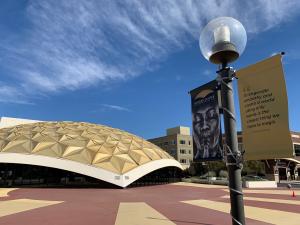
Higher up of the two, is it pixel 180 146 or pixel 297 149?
pixel 180 146

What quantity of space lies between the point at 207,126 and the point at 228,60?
1536 mm

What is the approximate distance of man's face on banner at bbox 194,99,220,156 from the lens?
584 centimetres

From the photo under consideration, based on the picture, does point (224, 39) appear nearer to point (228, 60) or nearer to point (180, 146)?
point (228, 60)

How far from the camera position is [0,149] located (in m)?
34.8

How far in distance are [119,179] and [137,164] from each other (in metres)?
3.27

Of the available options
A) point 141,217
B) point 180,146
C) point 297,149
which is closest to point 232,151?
point 141,217

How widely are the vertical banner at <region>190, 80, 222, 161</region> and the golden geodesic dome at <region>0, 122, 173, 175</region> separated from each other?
89.6ft

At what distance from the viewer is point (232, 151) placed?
14.9 ft

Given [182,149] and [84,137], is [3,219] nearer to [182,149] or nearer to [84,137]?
[84,137]

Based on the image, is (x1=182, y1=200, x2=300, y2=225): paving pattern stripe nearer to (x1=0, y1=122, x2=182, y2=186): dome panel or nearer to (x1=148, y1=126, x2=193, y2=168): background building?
(x1=0, y1=122, x2=182, y2=186): dome panel

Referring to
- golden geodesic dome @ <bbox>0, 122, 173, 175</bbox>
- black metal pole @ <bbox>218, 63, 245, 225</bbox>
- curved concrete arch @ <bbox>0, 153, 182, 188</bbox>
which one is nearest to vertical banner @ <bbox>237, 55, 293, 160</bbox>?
black metal pole @ <bbox>218, 63, 245, 225</bbox>

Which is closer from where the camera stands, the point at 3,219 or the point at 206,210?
the point at 3,219

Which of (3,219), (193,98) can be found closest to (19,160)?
(3,219)

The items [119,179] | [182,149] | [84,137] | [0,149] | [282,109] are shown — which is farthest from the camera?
[182,149]
